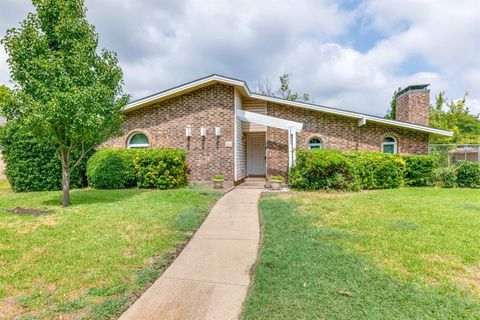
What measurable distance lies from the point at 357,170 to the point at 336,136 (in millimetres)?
2954

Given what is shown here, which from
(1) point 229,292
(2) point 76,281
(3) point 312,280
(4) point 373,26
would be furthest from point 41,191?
(4) point 373,26

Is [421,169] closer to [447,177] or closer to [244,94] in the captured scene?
[447,177]

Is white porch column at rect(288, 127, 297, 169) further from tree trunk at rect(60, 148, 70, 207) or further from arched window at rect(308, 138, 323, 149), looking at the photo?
tree trunk at rect(60, 148, 70, 207)

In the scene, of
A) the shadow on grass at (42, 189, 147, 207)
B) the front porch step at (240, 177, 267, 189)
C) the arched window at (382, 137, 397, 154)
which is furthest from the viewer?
the arched window at (382, 137, 397, 154)

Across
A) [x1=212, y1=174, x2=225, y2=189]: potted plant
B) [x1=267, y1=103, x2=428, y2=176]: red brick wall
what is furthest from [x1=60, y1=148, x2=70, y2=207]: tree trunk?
[x1=267, y1=103, x2=428, y2=176]: red brick wall

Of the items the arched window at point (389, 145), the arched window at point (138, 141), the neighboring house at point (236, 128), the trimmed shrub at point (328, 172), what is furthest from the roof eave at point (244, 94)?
the trimmed shrub at point (328, 172)

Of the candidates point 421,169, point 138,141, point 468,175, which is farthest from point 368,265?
point 138,141

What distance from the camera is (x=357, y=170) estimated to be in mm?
10047

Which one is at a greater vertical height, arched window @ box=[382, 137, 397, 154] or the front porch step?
arched window @ box=[382, 137, 397, 154]

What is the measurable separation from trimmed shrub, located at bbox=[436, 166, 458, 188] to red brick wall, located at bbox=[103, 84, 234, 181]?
Result: 8892 millimetres

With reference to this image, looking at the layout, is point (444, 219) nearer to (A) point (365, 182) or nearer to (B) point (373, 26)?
(A) point (365, 182)

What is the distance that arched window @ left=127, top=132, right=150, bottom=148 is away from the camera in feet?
41.7

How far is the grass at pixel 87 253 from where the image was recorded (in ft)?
9.61

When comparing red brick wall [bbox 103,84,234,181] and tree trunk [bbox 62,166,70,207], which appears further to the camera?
red brick wall [bbox 103,84,234,181]
